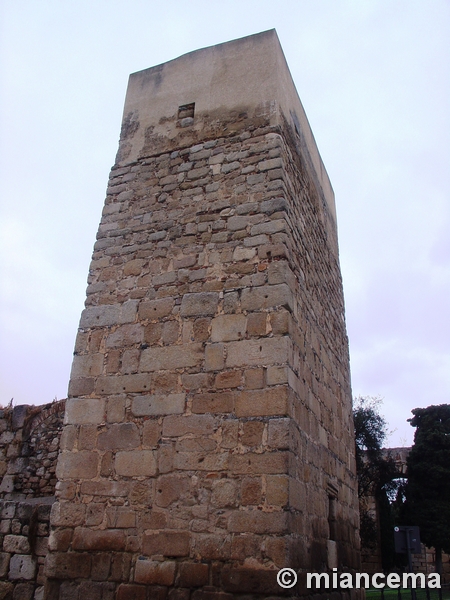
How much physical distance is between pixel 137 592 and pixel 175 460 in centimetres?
93

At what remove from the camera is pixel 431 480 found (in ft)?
51.5

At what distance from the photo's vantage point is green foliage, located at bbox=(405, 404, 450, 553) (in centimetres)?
1493

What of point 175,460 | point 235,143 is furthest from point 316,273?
point 175,460

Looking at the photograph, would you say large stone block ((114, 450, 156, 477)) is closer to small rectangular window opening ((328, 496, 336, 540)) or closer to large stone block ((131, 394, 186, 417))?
large stone block ((131, 394, 186, 417))

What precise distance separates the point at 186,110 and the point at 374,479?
14348mm

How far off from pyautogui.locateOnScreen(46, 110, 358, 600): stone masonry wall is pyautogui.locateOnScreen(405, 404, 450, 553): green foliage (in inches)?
442

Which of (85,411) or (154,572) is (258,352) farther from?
(154,572)

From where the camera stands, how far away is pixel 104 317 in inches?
186

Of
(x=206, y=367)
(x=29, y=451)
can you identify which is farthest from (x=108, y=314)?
(x=29, y=451)

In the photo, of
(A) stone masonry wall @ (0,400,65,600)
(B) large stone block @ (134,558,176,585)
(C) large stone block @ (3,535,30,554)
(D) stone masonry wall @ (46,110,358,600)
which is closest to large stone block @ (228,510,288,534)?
(D) stone masonry wall @ (46,110,358,600)

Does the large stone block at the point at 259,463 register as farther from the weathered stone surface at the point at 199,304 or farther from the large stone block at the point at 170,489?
the weathered stone surface at the point at 199,304

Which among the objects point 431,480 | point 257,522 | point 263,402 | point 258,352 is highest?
point 431,480

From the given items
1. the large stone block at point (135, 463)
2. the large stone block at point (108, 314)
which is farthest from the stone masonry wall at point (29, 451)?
the large stone block at point (108, 314)

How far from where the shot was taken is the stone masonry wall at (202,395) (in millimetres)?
3602
